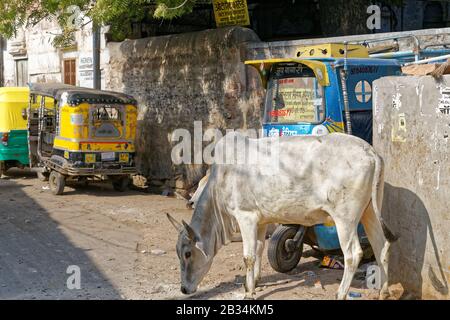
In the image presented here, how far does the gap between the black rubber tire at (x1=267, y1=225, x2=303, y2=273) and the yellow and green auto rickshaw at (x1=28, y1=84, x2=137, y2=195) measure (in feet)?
21.6

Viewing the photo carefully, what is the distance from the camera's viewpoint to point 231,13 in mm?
13055

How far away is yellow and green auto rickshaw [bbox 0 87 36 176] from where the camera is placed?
51.3 feet

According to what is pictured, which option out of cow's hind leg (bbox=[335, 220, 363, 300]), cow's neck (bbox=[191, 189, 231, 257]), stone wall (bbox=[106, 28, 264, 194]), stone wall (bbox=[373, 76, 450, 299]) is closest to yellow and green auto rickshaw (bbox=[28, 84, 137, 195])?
stone wall (bbox=[106, 28, 264, 194])

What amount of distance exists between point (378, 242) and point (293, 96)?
2.29 meters

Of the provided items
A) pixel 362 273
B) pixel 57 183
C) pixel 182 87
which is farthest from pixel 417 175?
pixel 57 183

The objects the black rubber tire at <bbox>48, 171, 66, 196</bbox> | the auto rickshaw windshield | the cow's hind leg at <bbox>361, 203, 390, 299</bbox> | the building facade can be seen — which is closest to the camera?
the cow's hind leg at <bbox>361, 203, 390, 299</bbox>

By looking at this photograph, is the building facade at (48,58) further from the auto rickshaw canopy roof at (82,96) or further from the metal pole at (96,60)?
the auto rickshaw canopy roof at (82,96)

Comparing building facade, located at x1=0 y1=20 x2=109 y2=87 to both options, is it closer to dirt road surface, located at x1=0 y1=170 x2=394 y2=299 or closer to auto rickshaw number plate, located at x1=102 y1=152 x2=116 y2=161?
auto rickshaw number plate, located at x1=102 y1=152 x2=116 y2=161

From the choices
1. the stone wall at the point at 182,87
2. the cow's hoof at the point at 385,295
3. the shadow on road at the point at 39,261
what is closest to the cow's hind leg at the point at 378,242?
the cow's hoof at the point at 385,295

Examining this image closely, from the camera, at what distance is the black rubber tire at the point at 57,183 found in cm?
1381

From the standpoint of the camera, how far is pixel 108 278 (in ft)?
26.0

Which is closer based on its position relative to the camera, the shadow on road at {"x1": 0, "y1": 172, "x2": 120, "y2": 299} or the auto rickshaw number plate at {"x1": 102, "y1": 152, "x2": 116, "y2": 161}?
the shadow on road at {"x1": 0, "y1": 172, "x2": 120, "y2": 299}
